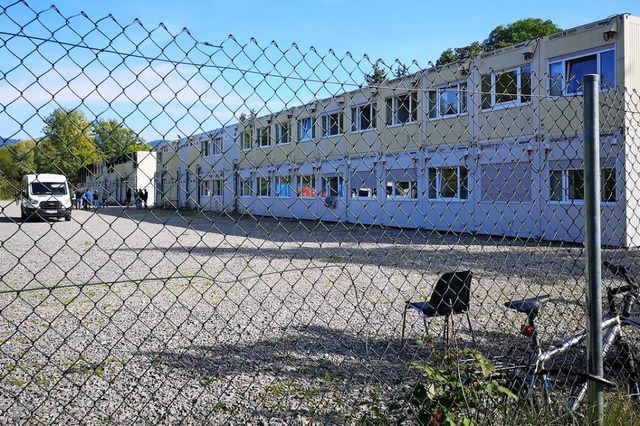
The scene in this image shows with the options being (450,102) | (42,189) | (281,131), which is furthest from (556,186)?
(42,189)

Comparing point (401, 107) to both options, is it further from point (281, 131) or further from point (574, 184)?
point (574, 184)

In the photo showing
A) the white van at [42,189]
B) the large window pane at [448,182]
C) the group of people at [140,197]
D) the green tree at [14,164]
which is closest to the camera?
the green tree at [14,164]

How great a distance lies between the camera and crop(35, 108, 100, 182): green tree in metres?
2.00

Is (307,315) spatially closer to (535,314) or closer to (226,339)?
(226,339)

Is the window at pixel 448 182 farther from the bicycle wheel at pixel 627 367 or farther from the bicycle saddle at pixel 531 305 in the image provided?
the bicycle wheel at pixel 627 367

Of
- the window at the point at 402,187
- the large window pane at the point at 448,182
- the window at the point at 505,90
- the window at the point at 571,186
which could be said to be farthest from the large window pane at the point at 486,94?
the window at the point at 571,186

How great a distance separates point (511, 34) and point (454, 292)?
150 feet

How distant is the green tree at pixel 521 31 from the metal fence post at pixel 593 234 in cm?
4300

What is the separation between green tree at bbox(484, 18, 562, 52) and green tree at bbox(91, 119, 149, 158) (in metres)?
44.1

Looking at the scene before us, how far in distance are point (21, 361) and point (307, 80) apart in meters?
4.14

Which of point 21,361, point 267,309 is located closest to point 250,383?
point 21,361

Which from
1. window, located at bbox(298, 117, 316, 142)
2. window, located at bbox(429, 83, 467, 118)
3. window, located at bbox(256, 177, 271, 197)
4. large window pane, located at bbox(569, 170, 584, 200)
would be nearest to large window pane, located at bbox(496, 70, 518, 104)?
window, located at bbox(429, 83, 467, 118)

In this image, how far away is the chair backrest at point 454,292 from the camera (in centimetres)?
360

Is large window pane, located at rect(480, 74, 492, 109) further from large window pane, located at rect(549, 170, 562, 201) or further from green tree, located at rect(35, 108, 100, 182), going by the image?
green tree, located at rect(35, 108, 100, 182)
